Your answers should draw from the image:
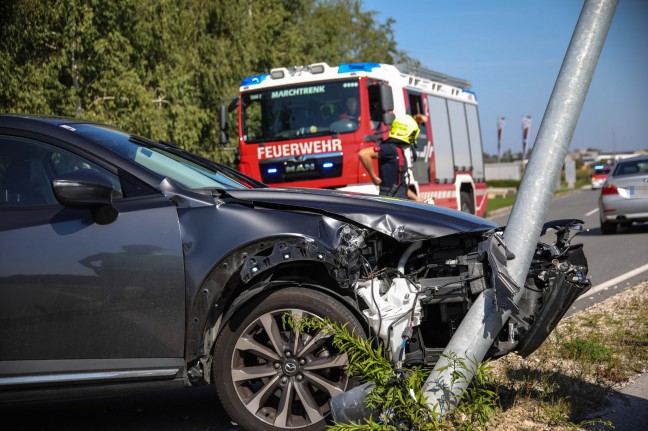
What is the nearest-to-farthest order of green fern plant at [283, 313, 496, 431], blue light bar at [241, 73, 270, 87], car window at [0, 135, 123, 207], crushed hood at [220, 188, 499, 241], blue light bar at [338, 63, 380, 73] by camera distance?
1. green fern plant at [283, 313, 496, 431]
2. crushed hood at [220, 188, 499, 241]
3. car window at [0, 135, 123, 207]
4. blue light bar at [338, 63, 380, 73]
5. blue light bar at [241, 73, 270, 87]

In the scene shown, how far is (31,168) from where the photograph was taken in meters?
5.09

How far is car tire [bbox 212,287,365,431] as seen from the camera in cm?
468

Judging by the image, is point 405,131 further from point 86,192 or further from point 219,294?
point 86,192

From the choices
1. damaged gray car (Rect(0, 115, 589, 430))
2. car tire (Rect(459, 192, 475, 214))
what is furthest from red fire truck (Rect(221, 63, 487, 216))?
damaged gray car (Rect(0, 115, 589, 430))

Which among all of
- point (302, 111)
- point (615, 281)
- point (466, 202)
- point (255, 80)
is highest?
point (255, 80)

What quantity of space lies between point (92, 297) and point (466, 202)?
649 inches

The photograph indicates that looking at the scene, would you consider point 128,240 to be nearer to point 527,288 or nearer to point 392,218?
point 392,218

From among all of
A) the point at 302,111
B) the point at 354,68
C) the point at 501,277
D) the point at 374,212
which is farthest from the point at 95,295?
the point at 354,68

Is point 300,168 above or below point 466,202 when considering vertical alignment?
above

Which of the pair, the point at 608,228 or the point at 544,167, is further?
the point at 608,228

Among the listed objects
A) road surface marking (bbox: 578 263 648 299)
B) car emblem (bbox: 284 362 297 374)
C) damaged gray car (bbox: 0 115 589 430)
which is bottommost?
road surface marking (bbox: 578 263 648 299)

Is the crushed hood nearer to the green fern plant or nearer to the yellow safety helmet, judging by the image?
the green fern plant

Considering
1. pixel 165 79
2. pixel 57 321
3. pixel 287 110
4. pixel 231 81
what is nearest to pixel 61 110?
pixel 165 79

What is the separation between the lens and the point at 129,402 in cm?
617
